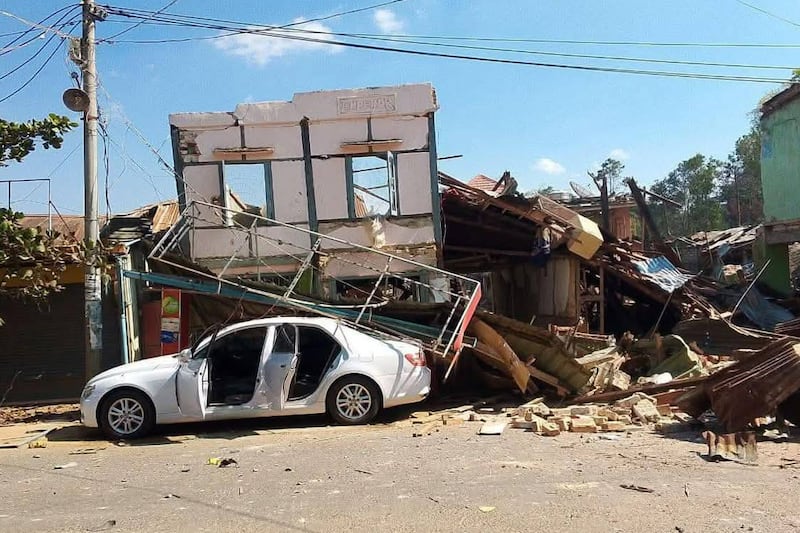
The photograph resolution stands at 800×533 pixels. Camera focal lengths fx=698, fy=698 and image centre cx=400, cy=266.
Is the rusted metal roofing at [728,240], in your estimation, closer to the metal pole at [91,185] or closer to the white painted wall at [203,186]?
the white painted wall at [203,186]

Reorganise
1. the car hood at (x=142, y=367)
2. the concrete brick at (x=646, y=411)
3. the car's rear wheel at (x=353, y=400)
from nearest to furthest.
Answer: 1. the concrete brick at (x=646, y=411)
2. the car hood at (x=142, y=367)
3. the car's rear wheel at (x=353, y=400)

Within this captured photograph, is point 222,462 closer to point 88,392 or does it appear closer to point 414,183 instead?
point 88,392

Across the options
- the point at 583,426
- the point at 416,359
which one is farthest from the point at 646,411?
the point at 416,359

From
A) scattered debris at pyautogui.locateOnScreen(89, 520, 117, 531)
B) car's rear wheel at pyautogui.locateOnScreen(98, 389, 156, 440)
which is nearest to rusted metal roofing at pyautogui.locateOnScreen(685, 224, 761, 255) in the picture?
car's rear wheel at pyautogui.locateOnScreen(98, 389, 156, 440)

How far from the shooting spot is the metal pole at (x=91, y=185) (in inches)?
438

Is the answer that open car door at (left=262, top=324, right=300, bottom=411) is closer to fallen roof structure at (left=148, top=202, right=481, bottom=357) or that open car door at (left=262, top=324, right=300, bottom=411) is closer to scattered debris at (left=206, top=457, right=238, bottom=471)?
fallen roof structure at (left=148, top=202, right=481, bottom=357)

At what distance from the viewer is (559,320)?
1553 cm

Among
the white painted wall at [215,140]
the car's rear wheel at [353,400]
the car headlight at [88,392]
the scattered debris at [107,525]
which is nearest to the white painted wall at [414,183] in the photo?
the white painted wall at [215,140]

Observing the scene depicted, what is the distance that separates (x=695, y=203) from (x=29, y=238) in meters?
50.7

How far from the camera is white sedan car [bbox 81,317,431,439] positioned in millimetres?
8945

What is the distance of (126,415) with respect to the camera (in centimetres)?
895

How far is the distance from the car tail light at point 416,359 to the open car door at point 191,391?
272cm

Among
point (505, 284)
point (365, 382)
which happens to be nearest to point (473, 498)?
point (365, 382)

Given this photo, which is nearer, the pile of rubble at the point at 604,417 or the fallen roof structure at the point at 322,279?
the pile of rubble at the point at 604,417
